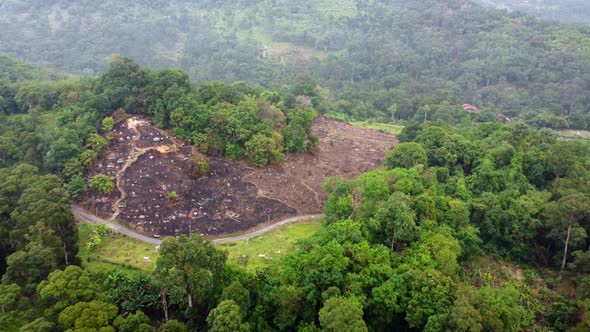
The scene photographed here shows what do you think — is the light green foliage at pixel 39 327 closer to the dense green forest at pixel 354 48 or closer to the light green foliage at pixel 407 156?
the light green foliage at pixel 407 156

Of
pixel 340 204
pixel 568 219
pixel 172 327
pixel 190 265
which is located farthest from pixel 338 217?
pixel 568 219

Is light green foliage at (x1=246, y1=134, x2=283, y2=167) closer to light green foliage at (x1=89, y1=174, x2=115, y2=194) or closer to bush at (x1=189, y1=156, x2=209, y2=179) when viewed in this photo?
bush at (x1=189, y1=156, x2=209, y2=179)

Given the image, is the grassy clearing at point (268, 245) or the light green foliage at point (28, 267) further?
the grassy clearing at point (268, 245)

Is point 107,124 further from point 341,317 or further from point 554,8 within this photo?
point 554,8

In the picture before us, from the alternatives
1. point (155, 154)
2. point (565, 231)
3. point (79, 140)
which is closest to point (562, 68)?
point (565, 231)

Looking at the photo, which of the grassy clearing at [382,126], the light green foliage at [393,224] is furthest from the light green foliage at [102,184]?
the grassy clearing at [382,126]

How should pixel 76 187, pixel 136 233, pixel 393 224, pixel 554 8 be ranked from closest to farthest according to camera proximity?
pixel 393 224, pixel 136 233, pixel 76 187, pixel 554 8

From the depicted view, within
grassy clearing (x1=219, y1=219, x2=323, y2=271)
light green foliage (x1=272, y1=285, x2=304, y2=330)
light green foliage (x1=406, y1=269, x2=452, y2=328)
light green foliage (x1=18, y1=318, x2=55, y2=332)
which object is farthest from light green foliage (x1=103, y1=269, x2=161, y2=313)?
light green foliage (x1=406, y1=269, x2=452, y2=328)
